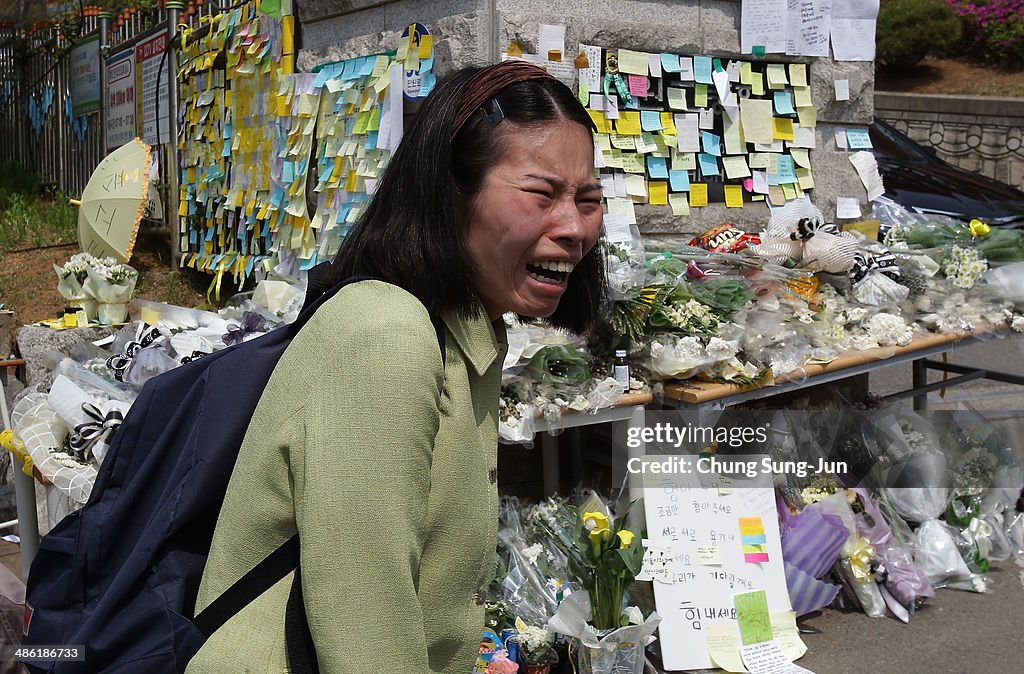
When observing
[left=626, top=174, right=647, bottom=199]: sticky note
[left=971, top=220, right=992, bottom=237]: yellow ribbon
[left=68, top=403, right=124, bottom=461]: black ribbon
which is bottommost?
[left=68, top=403, right=124, bottom=461]: black ribbon

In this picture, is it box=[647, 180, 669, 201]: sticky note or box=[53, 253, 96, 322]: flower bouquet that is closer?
box=[647, 180, 669, 201]: sticky note

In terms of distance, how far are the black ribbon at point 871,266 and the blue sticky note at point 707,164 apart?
837 millimetres

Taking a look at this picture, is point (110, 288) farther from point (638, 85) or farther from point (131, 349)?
point (638, 85)

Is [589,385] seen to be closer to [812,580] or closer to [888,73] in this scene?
[812,580]

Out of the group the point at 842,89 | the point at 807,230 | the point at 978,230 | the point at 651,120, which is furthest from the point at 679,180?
the point at 978,230

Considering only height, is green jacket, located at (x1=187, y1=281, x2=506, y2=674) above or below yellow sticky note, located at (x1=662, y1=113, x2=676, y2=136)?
below

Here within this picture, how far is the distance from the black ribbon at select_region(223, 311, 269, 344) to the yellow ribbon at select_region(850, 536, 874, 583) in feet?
9.15

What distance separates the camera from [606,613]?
3242mm

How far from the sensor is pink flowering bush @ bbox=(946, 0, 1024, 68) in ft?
53.3

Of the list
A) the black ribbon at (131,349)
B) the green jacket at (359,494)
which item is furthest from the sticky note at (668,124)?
the green jacket at (359,494)

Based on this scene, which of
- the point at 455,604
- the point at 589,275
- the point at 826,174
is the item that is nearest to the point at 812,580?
the point at 826,174

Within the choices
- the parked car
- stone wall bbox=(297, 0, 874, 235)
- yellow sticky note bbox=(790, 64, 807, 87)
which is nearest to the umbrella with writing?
stone wall bbox=(297, 0, 874, 235)

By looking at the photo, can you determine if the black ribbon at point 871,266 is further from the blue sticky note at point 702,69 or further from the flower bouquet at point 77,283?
the flower bouquet at point 77,283

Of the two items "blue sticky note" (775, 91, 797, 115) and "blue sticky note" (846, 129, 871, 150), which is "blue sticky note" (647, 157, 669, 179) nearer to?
"blue sticky note" (775, 91, 797, 115)
